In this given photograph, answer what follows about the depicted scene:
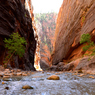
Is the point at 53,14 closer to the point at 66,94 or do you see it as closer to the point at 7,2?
the point at 7,2

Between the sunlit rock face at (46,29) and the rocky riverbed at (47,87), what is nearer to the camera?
the rocky riverbed at (47,87)

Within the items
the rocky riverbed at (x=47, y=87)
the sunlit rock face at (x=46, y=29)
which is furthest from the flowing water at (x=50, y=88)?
the sunlit rock face at (x=46, y=29)

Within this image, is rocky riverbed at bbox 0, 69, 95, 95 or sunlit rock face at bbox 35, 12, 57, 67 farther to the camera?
sunlit rock face at bbox 35, 12, 57, 67

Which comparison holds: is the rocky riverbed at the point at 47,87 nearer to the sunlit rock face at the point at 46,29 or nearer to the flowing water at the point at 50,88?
the flowing water at the point at 50,88

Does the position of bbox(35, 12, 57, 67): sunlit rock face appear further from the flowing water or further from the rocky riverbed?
the flowing water

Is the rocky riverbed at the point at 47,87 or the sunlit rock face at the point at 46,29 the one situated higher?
the sunlit rock face at the point at 46,29

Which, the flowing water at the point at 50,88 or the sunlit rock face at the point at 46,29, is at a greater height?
the sunlit rock face at the point at 46,29

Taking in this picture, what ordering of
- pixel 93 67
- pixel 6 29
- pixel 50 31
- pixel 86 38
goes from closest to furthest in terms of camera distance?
pixel 93 67 → pixel 86 38 → pixel 6 29 → pixel 50 31

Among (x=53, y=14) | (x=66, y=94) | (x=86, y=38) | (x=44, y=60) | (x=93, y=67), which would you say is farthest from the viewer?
(x=53, y=14)

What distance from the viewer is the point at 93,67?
7.05 m

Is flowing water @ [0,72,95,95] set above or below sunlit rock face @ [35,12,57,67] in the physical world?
below

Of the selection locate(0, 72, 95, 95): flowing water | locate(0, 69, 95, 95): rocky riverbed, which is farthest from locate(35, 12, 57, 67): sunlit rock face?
locate(0, 72, 95, 95): flowing water

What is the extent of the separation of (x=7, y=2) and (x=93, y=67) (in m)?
15.3

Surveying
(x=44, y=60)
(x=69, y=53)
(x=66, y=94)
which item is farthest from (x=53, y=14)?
(x=66, y=94)
